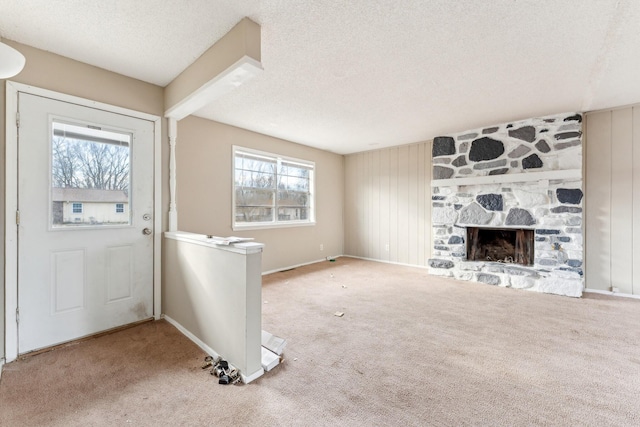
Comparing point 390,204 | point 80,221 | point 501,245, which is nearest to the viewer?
point 80,221

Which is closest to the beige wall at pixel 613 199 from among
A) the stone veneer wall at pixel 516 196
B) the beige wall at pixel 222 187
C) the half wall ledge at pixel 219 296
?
the stone veneer wall at pixel 516 196

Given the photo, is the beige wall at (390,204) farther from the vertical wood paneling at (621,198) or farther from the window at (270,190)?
the vertical wood paneling at (621,198)

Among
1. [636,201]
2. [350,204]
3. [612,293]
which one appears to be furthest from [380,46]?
[612,293]

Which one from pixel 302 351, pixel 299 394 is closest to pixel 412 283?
pixel 302 351

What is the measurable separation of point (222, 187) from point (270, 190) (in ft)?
3.25

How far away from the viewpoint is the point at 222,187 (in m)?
Answer: 3.96

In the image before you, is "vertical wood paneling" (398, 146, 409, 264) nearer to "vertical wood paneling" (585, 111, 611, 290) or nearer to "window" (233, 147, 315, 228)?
"window" (233, 147, 315, 228)

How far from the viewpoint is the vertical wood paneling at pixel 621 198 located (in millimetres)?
3447

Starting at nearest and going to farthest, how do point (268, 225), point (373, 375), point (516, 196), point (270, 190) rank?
point (373, 375), point (516, 196), point (268, 225), point (270, 190)

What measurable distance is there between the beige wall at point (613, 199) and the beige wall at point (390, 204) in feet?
6.96

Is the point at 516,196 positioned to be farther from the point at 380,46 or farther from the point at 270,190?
the point at 270,190

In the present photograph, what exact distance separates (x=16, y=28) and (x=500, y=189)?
5.44 metres

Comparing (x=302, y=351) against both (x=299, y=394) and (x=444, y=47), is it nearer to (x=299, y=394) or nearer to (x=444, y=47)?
(x=299, y=394)

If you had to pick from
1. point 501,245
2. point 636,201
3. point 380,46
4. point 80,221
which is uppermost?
point 380,46
